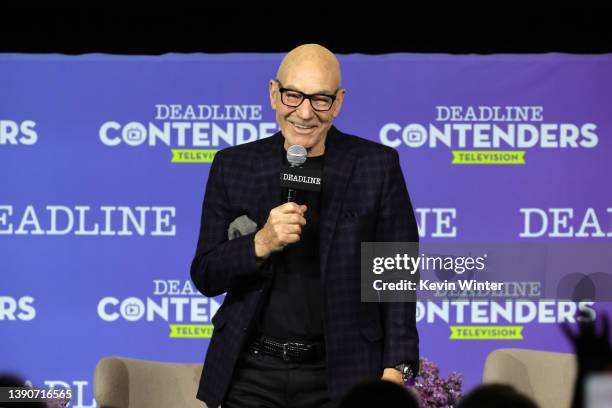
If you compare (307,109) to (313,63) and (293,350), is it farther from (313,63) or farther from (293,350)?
(293,350)

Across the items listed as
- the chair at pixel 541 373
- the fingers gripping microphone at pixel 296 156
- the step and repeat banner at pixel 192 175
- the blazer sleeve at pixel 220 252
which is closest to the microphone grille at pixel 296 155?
the fingers gripping microphone at pixel 296 156

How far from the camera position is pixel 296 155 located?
2.91 meters

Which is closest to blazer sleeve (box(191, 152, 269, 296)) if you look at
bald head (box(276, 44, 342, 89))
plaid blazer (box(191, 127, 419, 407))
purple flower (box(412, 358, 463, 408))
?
plaid blazer (box(191, 127, 419, 407))

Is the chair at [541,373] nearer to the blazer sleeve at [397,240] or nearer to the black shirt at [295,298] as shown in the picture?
the blazer sleeve at [397,240]

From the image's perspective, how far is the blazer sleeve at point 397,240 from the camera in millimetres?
2988

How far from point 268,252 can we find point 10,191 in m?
3.08

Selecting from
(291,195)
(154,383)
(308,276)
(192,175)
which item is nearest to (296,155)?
Result: (291,195)

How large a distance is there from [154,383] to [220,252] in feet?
6.24

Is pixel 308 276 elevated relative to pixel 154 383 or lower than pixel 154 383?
elevated

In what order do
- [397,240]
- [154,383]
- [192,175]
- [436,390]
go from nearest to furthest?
[397,240]
[436,390]
[154,383]
[192,175]

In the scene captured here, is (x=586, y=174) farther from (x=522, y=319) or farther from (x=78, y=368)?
(x=78, y=368)

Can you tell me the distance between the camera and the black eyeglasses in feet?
10.0

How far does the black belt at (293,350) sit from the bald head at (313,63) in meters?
0.80

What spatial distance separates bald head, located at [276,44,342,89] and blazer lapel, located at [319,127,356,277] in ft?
0.67
